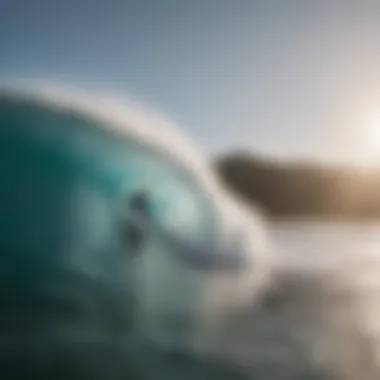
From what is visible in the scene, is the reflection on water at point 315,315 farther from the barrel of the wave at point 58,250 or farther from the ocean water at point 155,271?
the barrel of the wave at point 58,250

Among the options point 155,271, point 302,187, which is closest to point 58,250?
point 155,271

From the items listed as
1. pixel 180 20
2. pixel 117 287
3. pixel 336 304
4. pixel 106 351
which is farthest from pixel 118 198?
pixel 336 304

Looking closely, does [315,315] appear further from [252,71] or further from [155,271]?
[252,71]

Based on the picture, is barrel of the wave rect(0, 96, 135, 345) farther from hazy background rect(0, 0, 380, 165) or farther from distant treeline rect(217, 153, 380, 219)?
distant treeline rect(217, 153, 380, 219)

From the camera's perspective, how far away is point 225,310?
1.59 meters

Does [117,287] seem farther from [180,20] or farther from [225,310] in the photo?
[180,20]

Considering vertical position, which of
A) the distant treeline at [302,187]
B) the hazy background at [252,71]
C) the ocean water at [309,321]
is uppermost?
the hazy background at [252,71]

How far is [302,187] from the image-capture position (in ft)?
5.34

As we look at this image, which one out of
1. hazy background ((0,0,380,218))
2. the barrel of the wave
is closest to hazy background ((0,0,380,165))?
hazy background ((0,0,380,218))

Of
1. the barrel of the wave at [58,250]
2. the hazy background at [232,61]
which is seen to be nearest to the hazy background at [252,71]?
the hazy background at [232,61]

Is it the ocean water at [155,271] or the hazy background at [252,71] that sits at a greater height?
the hazy background at [252,71]

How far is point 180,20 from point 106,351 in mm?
795

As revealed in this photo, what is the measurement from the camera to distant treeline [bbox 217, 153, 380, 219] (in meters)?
1.59

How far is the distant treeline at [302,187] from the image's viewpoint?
1588mm
